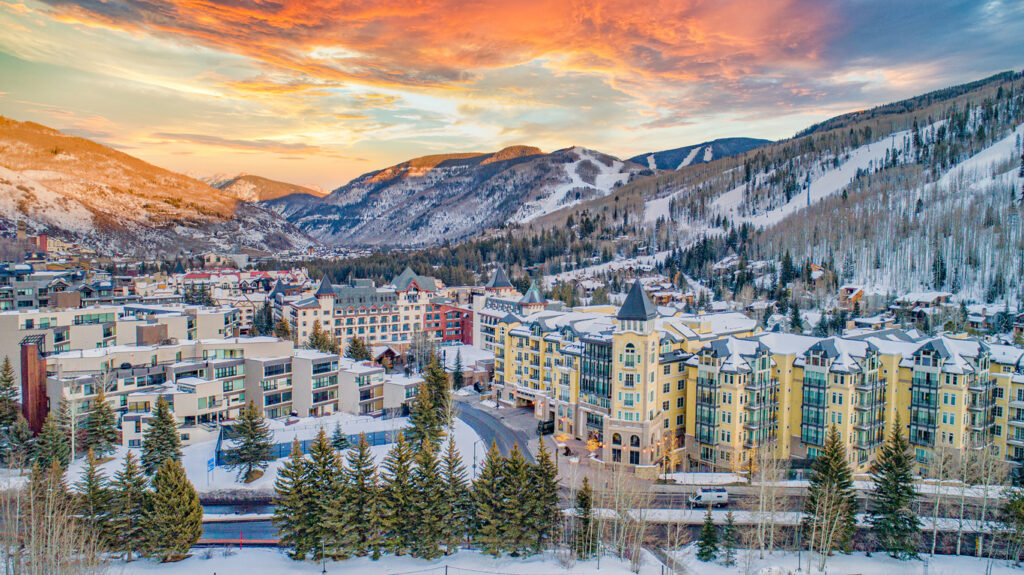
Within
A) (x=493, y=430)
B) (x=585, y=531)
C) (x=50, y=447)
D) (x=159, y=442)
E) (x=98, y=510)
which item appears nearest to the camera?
(x=98, y=510)

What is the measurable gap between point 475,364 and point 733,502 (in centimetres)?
3989

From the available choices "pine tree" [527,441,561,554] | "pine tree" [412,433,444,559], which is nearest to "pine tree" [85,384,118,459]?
"pine tree" [412,433,444,559]

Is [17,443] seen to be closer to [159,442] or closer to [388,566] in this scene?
[159,442]

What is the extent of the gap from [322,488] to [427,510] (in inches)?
227

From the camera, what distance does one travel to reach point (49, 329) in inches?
2201

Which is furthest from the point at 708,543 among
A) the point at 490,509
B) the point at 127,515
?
the point at 127,515

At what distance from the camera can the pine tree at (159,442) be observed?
41.7 meters

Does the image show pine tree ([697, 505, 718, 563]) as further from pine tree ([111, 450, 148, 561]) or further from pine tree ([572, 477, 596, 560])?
pine tree ([111, 450, 148, 561])

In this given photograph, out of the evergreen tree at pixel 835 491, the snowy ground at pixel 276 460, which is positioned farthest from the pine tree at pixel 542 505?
the snowy ground at pixel 276 460

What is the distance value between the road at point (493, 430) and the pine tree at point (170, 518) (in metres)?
21.7

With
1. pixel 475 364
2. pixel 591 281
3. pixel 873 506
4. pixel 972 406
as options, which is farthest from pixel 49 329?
pixel 591 281

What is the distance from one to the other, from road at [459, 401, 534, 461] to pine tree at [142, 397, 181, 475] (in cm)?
2184

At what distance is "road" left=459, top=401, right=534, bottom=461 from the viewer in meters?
50.7

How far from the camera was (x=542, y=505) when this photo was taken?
32.9 metres
